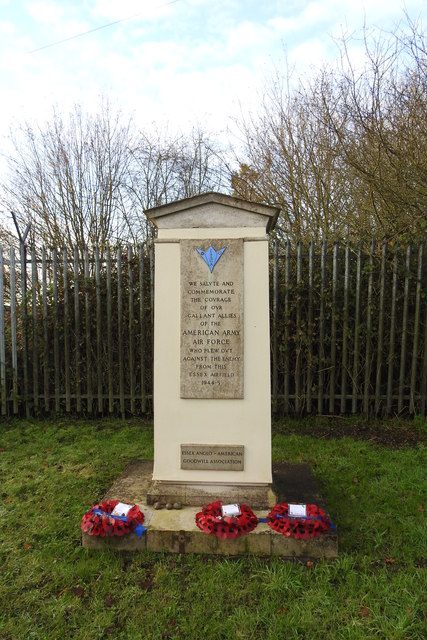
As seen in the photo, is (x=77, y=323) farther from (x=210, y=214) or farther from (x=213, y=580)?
(x=213, y=580)

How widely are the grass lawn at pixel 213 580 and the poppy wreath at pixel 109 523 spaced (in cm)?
14

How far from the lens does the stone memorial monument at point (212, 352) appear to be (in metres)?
3.03

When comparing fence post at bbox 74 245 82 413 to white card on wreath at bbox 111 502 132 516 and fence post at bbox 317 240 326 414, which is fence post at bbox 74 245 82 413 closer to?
white card on wreath at bbox 111 502 132 516

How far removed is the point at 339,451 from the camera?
14.5ft

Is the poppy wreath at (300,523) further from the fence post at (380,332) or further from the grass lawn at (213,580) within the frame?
the fence post at (380,332)

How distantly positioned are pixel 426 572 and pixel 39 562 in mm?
2396

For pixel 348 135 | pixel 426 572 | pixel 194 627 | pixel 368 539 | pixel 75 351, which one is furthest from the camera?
pixel 348 135

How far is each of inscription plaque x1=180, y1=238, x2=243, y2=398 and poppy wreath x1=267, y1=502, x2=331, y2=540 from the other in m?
0.86

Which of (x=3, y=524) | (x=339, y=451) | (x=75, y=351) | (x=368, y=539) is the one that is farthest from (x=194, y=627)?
(x=75, y=351)

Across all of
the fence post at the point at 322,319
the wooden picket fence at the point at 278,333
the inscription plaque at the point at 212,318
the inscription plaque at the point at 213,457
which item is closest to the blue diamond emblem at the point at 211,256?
the inscription plaque at the point at 212,318

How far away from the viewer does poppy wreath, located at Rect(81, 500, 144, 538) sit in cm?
266

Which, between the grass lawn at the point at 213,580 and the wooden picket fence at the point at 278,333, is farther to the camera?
the wooden picket fence at the point at 278,333

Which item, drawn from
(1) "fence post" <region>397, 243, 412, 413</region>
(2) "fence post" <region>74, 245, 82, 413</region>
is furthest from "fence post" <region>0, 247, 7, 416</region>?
(1) "fence post" <region>397, 243, 412, 413</region>

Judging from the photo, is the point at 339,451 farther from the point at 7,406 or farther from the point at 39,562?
the point at 7,406
